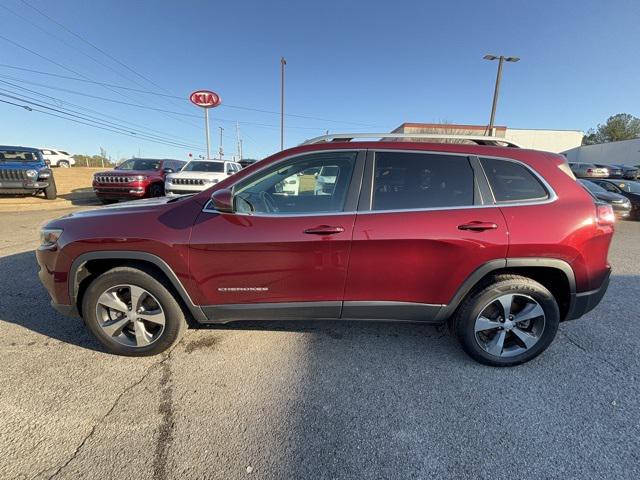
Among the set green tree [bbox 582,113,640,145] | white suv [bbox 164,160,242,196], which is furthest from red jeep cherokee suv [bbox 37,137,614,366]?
green tree [bbox 582,113,640,145]

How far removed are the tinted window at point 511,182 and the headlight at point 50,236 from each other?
3.42 meters

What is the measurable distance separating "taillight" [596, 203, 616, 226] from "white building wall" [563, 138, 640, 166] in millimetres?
47681

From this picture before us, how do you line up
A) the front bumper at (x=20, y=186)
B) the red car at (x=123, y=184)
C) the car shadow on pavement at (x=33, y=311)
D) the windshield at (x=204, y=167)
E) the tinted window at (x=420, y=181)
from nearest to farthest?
the tinted window at (x=420, y=181), the car shadow on pavement at (x=33, y=311), the front bumper at (x=20, y=186), the red car at (x=123, y=184), the windshield at (x=204, y=167)

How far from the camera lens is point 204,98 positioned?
1991 centimetres

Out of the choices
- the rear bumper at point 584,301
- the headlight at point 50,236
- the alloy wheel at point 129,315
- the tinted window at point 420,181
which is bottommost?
the alloy wheel at point 129,315

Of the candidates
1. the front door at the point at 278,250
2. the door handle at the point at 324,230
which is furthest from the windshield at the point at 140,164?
the door handle at the point at 324,230

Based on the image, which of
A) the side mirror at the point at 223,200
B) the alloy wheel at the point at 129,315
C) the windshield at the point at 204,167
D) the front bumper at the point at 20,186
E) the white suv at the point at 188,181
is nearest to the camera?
the side mirror at the point at 223,200

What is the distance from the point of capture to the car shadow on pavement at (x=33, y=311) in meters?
2.90

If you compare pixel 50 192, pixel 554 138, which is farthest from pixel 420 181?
pixel 554 138

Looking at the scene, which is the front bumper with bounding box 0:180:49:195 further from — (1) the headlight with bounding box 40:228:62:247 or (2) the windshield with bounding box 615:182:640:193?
(2) the windshield with bounding box 615:182:640:193

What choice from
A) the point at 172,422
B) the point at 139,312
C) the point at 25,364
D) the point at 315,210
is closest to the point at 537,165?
the point at 315,210

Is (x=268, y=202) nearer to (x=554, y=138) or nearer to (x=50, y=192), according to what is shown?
(x=50, y=192)

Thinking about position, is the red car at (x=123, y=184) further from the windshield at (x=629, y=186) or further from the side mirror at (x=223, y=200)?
the windshield at (x=629, y=186)

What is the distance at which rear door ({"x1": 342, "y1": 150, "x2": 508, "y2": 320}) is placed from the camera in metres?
2.28
